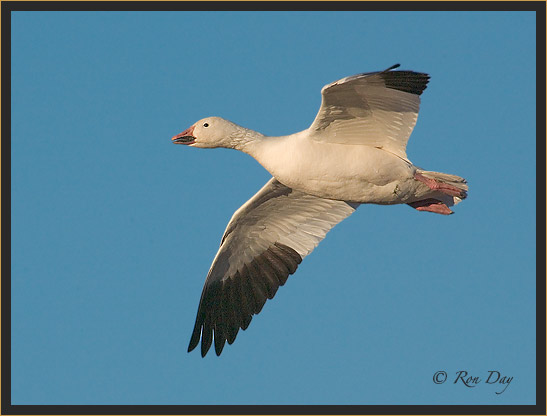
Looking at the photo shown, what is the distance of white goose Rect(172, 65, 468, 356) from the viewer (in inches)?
391

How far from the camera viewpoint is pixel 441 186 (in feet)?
34.4

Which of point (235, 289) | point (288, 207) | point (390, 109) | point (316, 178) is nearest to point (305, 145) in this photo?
point (316, 178)

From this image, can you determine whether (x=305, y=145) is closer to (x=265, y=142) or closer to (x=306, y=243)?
(x=265, y=142)

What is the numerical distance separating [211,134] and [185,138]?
0.40 metres

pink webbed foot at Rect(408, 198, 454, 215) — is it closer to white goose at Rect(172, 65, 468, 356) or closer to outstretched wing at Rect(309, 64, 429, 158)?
white goose at Rect(172, 65, 468, 356)

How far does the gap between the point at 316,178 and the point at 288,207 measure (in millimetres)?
1813

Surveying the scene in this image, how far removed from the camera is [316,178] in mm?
10055

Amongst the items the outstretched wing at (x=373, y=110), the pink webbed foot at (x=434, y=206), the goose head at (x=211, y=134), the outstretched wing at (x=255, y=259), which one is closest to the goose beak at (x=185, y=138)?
the goose head at (x=211, y=134)

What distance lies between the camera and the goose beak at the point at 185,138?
10.8 meters

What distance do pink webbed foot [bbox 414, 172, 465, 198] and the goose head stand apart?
207 centimetres

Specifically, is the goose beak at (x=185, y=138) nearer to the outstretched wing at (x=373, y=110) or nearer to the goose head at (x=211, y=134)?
the goose head at (x=211, y=134)

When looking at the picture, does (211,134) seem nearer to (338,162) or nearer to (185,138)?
(185,138)

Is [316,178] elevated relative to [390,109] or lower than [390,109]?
lower

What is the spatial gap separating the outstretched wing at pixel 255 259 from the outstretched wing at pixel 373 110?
1.63m
